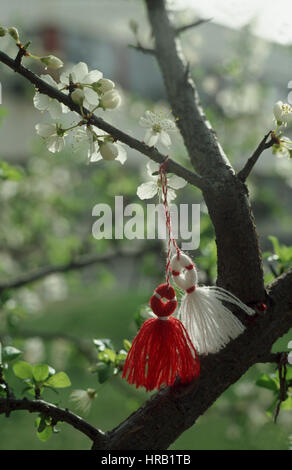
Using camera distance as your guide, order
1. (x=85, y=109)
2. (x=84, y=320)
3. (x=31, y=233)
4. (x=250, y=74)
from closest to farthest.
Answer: (x=85, y=109) → (x=31, y=233) → (x=250, y=74) → (x=84, y=320)

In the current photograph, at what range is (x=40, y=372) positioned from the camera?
3.07 ft

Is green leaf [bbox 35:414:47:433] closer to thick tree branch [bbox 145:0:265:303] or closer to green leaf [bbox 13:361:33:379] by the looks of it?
green leaf [bbox 13:361:33:379]

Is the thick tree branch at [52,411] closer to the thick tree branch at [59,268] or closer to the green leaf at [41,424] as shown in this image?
the green leaf at [41,424]

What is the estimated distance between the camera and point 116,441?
0.83 m

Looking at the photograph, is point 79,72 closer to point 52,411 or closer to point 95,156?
point 95,156

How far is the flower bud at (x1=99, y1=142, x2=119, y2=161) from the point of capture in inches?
30.8

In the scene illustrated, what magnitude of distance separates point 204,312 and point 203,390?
0.41 feet

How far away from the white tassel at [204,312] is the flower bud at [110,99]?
26cm

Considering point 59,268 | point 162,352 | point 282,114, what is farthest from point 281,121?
point 59,268

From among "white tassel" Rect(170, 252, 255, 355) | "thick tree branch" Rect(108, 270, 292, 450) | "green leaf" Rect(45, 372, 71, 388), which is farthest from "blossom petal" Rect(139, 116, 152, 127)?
"green leaf" Rect(45, 372, 71, 388)

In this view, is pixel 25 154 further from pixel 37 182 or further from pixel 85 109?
pixel 85 109

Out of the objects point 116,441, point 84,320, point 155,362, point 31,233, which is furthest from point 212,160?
point 84,320

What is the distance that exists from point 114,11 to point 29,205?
6.75 m

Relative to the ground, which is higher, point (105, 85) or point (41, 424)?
point (105, 85)
